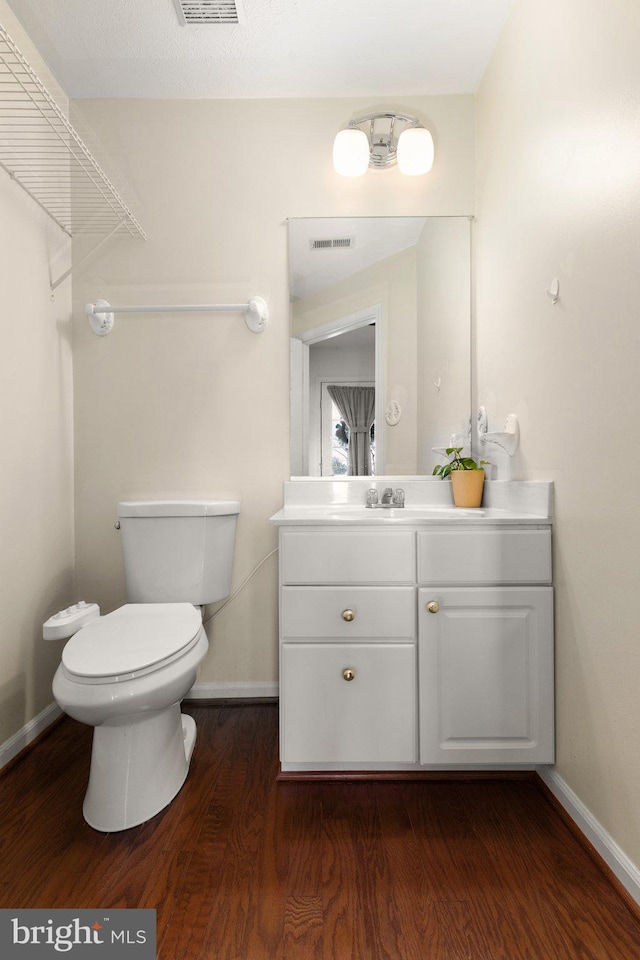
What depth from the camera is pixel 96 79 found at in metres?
2.04

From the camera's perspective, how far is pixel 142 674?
1358 millimetres

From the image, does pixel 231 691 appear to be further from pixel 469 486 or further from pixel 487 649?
pixel 469 486

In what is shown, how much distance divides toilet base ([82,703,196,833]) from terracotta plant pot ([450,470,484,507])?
47.3 inches

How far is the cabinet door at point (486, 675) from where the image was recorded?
5.12 ft

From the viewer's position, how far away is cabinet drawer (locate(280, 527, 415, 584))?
1604 mm

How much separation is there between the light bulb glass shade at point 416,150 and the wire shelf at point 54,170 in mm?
1014

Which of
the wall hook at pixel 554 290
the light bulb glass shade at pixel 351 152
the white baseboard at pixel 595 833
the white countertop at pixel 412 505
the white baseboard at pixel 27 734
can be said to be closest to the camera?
the white baseboard at pixel 595 833

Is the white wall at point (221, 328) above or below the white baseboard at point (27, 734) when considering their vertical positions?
above

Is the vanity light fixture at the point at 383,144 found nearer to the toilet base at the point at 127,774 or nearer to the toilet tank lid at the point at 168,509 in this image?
the toilet tank lid at the point at 168,509

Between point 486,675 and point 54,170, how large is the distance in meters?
2.23

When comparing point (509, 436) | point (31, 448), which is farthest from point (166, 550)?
point (509, 436)

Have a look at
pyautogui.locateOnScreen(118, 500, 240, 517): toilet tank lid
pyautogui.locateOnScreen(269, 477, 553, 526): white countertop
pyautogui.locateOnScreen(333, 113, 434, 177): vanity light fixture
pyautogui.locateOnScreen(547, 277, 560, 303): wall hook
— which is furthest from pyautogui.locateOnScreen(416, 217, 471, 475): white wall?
pyautogui.locateOnScreen(118, 500, 240, 517): toilet tank lid

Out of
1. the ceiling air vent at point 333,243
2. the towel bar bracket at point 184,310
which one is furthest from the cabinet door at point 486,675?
the ceiling air vent at point 333,243
